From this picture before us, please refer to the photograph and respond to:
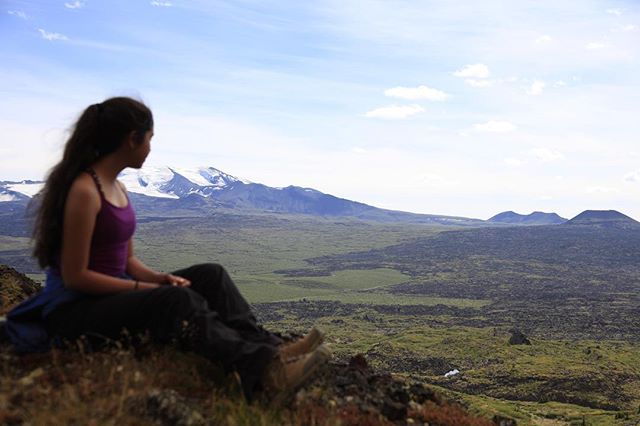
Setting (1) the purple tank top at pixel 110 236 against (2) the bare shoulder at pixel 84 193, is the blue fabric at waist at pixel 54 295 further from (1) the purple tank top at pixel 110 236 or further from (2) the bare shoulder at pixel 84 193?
(2) the bare shoulder at pixel 84 193

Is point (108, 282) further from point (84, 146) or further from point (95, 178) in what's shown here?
point (84, 146)

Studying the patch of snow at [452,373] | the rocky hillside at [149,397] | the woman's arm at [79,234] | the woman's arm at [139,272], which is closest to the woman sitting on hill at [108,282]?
the woman's arm at [79,234]

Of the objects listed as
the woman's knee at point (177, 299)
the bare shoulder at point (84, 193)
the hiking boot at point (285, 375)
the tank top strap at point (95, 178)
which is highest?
the tank top strap at point (95, 178)

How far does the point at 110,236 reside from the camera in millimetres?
5422

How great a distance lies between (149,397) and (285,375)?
1194 millimetres

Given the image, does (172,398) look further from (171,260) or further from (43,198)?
(171,260)

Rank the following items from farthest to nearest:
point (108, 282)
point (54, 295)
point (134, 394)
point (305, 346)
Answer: point (305, 346), point (54, 295), point (108, 282), point (134, 394)

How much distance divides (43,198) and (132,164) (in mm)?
872

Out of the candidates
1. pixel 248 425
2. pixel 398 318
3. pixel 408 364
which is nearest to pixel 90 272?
pixel 248 425

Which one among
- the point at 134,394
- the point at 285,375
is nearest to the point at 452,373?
→ the point at 285,375

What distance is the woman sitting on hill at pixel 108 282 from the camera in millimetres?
5148

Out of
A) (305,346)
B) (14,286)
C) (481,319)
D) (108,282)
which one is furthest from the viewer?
(481,319)

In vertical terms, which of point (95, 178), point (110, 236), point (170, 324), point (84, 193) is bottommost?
point (170, 324)

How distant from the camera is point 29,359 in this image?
5.59 meters
